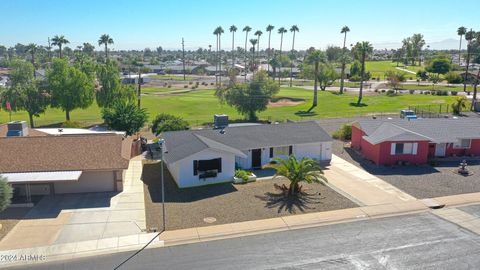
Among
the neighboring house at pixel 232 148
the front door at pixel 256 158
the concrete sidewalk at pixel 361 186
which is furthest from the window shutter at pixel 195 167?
the concrete sidewalk at pixel 361 186

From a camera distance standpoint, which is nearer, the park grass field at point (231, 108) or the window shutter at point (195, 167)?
the window shutter at point (195, 167)

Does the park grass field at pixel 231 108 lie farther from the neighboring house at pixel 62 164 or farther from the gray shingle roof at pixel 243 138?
the neighboring house at pixel 62 164

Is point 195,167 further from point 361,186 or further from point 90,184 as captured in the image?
point 361,186

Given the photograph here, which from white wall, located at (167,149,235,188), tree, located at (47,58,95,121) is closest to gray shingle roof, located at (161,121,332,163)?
white wall, located at (167,149,235,188)

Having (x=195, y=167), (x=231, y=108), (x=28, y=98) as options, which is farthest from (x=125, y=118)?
(x=231, y=108)

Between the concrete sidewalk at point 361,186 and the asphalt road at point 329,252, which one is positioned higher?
the concrete sidewalk at point 361,186

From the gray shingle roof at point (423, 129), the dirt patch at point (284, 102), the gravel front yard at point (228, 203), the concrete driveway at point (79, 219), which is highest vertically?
the gray shingle roof at point (423, 129)

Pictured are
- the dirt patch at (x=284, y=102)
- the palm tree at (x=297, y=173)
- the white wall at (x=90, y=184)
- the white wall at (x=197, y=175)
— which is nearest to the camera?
the palm tree at (x=297, y=173)

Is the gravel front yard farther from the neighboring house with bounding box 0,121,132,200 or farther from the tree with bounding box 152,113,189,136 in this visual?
the tree with bounding box 152,113,189,136

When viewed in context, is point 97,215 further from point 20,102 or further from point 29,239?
point 20,102

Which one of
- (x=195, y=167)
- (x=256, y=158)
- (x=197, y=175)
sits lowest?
(x=197, y=175)
